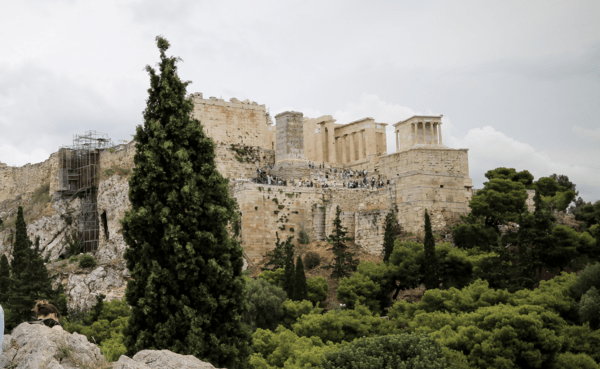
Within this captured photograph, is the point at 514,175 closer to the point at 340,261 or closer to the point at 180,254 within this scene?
the point at 340,261

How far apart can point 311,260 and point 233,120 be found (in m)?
13.5

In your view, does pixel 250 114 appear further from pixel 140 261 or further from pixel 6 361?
pixel 6 361

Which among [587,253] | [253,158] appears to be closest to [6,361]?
[587,253]

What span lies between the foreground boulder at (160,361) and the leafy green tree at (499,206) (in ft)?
83.4

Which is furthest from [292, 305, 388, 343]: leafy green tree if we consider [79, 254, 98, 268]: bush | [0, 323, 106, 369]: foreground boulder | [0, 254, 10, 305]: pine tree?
[79, 254, 98, 268]: bush

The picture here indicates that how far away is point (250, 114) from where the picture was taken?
40.4 metres

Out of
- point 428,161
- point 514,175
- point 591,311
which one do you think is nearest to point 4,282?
point 428,161

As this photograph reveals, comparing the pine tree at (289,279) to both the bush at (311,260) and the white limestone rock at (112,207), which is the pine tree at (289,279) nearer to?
the bush at (311,260)

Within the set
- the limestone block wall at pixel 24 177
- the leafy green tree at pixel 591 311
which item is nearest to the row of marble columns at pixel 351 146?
the limestone block wall at pixel 24 177

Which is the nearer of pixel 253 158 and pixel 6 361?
pixel 6 361

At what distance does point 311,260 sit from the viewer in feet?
99.2

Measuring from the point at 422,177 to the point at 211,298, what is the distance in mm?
22250

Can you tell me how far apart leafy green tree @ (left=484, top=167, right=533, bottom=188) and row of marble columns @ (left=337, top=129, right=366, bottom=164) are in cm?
907

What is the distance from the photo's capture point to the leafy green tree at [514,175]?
3988cm
